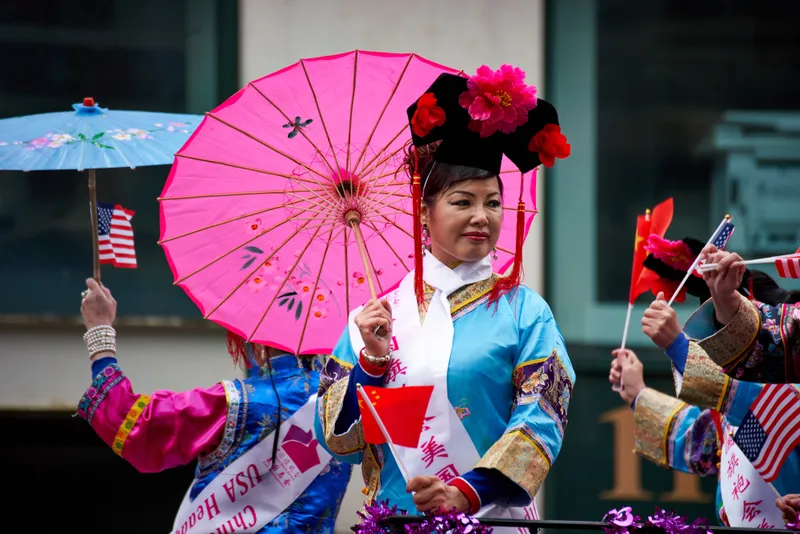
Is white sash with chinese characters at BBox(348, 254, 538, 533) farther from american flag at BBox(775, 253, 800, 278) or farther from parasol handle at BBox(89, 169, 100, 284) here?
parasol handle at BBox(89, 169, 100, 284)

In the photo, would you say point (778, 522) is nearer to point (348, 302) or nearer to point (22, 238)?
point (348, 302)

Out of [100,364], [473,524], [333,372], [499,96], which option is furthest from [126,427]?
[499,96]

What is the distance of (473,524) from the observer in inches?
108

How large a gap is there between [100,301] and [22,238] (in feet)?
9.29

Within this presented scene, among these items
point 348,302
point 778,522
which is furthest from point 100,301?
point 778,522

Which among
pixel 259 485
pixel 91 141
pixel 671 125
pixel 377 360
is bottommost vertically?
pixel 259 485

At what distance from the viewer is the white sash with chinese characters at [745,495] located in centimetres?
361

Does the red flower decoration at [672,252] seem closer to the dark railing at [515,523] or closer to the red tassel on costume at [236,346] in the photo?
the dark railing at [515,523]

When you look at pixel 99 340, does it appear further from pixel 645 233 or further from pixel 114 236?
pixel 645 233

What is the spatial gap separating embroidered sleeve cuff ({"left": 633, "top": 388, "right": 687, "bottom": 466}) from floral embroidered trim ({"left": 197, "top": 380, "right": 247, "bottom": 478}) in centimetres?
148

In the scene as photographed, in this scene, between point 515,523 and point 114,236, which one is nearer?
point 515,523

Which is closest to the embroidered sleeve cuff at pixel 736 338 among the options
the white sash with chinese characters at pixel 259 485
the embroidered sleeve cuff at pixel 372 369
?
the embroidered sleeve cuff at pixel 372 369

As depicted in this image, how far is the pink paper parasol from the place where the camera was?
3512mm

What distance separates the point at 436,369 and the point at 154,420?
124 centimetres
